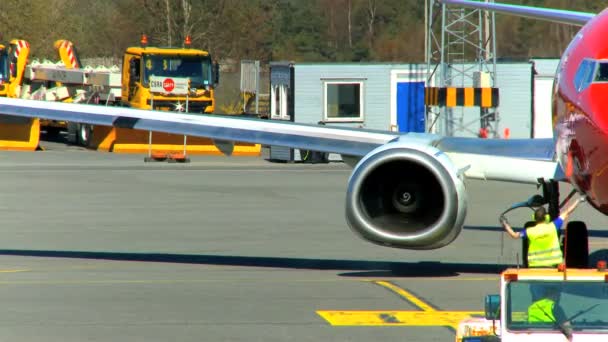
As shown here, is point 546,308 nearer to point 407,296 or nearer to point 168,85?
point 407,296

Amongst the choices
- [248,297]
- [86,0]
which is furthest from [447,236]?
[86,0]

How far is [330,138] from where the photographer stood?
639 inches

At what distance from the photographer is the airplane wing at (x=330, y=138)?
14.5 metres

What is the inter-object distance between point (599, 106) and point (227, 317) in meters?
4.19

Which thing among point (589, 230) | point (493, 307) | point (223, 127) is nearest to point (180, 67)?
point (589, 230)

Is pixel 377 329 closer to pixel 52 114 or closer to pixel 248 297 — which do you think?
pixel 248 297

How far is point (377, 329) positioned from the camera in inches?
467

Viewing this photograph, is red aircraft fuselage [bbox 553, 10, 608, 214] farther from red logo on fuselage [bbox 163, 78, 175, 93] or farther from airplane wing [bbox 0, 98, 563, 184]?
red logo on fuselage [bbox 163, 78, 175, 93]

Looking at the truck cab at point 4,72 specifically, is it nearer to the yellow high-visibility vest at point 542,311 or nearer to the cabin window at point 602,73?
the cabin window at point 602,73

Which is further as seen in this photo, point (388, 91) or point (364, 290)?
point (388, 91)

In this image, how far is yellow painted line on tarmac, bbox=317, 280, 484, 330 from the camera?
12.2 m

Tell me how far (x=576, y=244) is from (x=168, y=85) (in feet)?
99.7

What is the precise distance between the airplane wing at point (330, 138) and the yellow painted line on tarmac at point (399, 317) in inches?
86.5

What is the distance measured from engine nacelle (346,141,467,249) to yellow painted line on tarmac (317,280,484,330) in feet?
3.74
